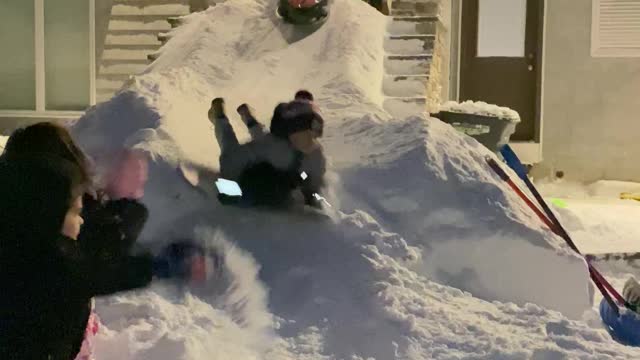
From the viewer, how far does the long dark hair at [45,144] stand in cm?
249

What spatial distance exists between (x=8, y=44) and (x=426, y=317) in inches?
306

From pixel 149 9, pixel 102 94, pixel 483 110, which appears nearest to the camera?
pixel 483 110

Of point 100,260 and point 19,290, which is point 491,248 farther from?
point 19,290

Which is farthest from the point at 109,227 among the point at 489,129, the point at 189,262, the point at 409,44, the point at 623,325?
the point at 489,129

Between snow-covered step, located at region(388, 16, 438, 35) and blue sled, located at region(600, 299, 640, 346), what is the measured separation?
274 cm

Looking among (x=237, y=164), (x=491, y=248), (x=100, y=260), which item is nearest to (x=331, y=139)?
(x=237, y=164)

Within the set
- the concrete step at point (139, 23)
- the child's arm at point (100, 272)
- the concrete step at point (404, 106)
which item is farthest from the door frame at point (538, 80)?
the child's arm at point (100, 272)

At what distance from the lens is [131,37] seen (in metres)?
9.16

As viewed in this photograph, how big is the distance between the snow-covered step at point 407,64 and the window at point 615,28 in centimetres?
448

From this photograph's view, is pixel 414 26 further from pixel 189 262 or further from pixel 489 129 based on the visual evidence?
pixel 189 262

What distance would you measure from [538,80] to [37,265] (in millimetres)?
7960

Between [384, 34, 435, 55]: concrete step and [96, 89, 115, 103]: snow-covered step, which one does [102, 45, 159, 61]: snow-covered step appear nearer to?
[96, 89, 115, 103]: snow-covered step

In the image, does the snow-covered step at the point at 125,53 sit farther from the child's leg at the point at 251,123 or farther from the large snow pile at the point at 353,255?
the child's leg at the point at 251,123

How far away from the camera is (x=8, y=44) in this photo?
9.60 m
